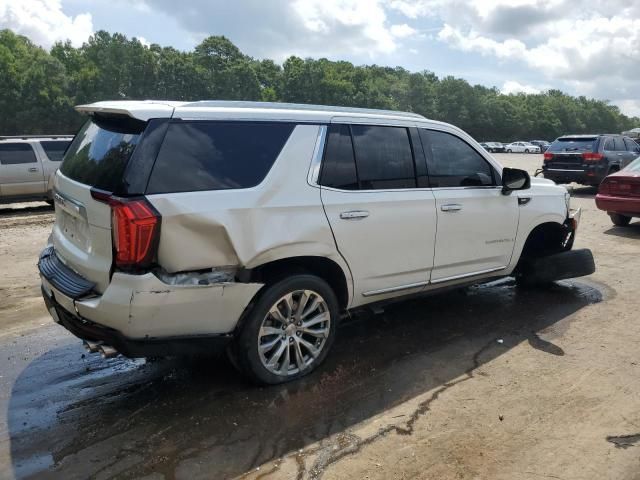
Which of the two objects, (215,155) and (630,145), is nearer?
(215,155)

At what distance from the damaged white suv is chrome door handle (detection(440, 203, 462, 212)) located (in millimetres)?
15

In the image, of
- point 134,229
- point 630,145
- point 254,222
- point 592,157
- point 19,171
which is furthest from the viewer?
point 630,145

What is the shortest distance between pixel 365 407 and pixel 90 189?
7.35 ft

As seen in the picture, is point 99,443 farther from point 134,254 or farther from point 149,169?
point 149,169

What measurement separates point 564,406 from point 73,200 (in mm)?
3532

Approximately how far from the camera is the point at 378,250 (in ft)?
13.7

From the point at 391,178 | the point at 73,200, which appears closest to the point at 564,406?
the point at 391,178

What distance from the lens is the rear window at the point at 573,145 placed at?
15.4m

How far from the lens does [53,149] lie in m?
13.1

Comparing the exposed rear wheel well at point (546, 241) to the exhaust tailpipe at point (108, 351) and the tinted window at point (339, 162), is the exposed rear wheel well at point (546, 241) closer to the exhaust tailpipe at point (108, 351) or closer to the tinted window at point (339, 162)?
the tinted window at point (339, 162)

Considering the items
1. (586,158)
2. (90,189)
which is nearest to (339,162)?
(90,189)

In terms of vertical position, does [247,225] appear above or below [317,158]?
below

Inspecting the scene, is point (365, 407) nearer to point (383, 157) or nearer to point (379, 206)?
point (379, 206)

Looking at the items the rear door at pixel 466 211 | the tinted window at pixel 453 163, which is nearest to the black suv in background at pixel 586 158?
the rear door at pixel 466 211
